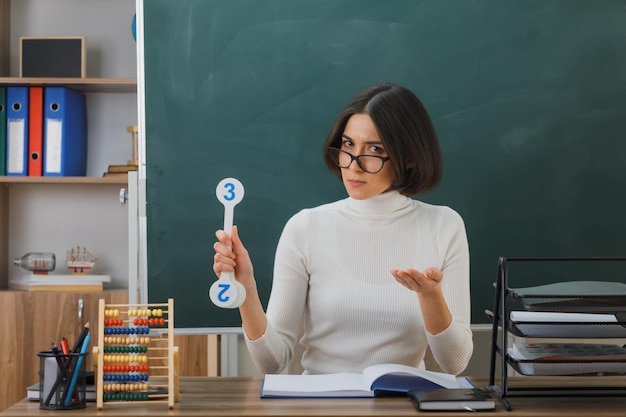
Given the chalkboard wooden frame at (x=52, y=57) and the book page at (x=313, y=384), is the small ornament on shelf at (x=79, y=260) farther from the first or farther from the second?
the book page at (x=313, y=384)

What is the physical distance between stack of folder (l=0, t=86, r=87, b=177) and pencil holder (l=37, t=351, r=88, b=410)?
200cm

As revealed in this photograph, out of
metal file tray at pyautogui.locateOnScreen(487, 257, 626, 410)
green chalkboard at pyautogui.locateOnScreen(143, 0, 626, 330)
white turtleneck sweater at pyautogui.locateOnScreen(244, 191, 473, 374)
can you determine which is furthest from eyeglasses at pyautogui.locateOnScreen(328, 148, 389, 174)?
green chalkboard at pyautogui.locateOnScreen(143, 0, 626, 330)

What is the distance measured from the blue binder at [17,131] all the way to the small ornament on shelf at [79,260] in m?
0.42

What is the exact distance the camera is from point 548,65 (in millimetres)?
2676

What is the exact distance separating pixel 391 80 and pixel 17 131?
5.37ft

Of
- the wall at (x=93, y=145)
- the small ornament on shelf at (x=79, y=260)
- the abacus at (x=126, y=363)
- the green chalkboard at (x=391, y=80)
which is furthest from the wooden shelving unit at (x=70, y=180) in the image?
the abacus at (x=126, y=363)

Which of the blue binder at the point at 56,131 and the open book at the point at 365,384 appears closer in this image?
the open book at the point at 365,384

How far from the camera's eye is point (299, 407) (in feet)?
4.62

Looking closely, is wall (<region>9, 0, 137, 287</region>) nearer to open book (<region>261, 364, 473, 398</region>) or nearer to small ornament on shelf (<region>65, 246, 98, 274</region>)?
small ornament on shelf (<region>65, 246, 98, 274</region>)

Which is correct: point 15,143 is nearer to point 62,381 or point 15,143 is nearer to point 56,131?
point 56,131

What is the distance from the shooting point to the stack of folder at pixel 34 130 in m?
3.30

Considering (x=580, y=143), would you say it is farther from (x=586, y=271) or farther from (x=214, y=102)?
(x=214, y=102)

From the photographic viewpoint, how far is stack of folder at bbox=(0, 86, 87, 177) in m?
3.30

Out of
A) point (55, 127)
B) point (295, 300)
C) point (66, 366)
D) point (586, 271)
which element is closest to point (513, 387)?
point (295, 300)
